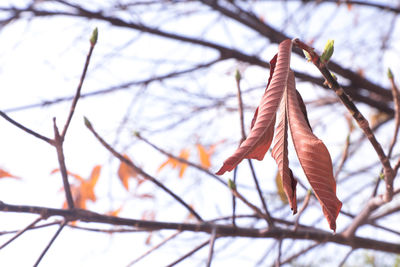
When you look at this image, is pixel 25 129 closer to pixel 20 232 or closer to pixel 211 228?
pixel 20 232

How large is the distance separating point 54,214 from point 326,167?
57 cm

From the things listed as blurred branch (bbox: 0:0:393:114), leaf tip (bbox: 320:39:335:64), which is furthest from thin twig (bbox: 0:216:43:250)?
blurred branch (bbox: 0:0:393:114)

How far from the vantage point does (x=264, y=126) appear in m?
0.52

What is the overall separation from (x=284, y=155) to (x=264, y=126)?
51mm

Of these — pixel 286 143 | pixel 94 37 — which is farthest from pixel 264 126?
pixel 94 37

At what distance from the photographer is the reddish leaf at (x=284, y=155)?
512mm

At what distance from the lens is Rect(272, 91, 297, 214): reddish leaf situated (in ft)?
1.68

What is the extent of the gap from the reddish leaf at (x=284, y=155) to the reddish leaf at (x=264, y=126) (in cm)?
2

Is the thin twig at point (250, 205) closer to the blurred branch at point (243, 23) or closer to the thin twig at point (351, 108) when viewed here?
the thin twig at point (351, 108)

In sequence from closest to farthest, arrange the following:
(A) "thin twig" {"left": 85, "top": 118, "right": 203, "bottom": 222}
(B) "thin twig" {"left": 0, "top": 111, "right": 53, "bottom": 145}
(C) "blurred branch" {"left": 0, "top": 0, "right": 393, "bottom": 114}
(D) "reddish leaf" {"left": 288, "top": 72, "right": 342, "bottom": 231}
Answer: (D) "reddish leaf" {"left": 288, "top": 72, "right": 342, "bottom": 231}, (B) "thin twig" {"left": 0, "top": 111, "right": 53, "bottom": 145}, (A) "thin twig" {"left": 85, "top": 118, "right": 203, "bottom": 222}, (C) "blurred branch" {"left": 0, "top": 0, "right": 393, "bottom": 114}

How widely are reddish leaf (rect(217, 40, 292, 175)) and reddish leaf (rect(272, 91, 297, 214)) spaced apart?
0.06 feet

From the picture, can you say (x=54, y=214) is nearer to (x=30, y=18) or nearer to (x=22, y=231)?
(x=22, y=231)

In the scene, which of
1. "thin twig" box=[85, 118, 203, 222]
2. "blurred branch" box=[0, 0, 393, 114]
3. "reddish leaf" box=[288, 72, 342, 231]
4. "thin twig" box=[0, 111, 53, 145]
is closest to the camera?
"reddish leaf" box=[288, 72, 342, 231]

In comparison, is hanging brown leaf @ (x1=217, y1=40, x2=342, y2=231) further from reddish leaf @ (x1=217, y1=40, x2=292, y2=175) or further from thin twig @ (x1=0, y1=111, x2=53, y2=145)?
thin twig @ (x1=0, y1=111, x2=53, y2=145)
